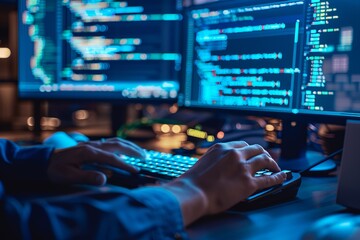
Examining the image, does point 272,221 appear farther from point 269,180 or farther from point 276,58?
point 276,58

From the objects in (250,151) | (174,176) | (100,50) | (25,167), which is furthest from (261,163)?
(100,50)

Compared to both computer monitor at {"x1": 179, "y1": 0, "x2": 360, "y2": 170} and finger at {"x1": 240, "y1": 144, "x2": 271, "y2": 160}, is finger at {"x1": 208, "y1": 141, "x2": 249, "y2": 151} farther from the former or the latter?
computer monitor at {"x1": 179, "y1": 0, "x2": 360, "y2": 170}

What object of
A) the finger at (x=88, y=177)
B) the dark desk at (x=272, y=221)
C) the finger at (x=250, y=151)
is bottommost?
the dark desk at (x=272, y=221)

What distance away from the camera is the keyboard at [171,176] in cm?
56

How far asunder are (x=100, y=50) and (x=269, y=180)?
70 cm

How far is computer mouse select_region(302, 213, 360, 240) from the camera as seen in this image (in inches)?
16.3

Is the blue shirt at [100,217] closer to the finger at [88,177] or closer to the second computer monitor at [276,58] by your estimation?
the finger at [88,177]

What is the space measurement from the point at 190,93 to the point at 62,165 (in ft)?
1.42

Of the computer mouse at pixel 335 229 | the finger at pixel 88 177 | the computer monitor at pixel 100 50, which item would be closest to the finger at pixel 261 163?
the computer mouse at pixel 335 229

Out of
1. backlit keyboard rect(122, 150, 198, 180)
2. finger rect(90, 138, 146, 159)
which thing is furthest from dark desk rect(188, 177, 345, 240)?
finger rect(90, 138, 146, 159)

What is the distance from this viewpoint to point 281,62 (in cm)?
80

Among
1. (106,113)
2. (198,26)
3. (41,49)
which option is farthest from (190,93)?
(106,113)

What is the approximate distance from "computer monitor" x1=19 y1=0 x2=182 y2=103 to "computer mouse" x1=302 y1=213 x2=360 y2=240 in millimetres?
640

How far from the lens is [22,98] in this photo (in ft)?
3.71
